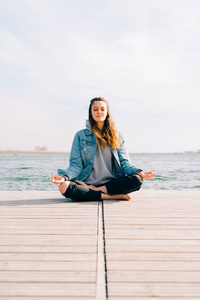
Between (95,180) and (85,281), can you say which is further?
(95,180)

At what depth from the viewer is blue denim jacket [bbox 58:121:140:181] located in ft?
11.6

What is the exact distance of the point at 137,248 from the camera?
1850 mm

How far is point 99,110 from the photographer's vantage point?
358 cm

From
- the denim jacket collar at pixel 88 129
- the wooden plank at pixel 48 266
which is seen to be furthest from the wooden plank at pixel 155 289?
the denim jacket collar at pixel 88 129

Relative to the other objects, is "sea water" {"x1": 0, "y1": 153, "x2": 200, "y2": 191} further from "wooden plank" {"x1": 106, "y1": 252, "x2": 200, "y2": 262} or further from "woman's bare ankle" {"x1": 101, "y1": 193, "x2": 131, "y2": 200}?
"wooden plank" {"x1": 106, "y1": 252, "x2": 200, "y2": 262}

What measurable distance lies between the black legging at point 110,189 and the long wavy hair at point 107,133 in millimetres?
490

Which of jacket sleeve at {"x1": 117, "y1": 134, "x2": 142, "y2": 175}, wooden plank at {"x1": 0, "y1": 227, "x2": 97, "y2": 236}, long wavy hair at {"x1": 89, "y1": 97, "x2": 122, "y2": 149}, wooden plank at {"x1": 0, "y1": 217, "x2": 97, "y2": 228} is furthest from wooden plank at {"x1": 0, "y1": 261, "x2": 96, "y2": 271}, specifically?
long wavy hair at {"x1": 89, "y1": 97, "x2": 122, "y2": 149}

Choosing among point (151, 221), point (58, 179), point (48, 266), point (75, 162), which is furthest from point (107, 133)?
point (48, 266)

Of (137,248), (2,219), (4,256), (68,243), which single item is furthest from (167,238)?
(2,219)

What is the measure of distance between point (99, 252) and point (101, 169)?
6.10 feet

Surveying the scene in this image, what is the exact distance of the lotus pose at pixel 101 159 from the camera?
11.2 feet

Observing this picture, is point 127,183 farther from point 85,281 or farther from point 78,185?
point 85,281

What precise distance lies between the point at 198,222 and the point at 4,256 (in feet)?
5.52

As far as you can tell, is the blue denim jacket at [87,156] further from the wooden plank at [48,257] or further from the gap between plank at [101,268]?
the wooden plank at [48,257]
